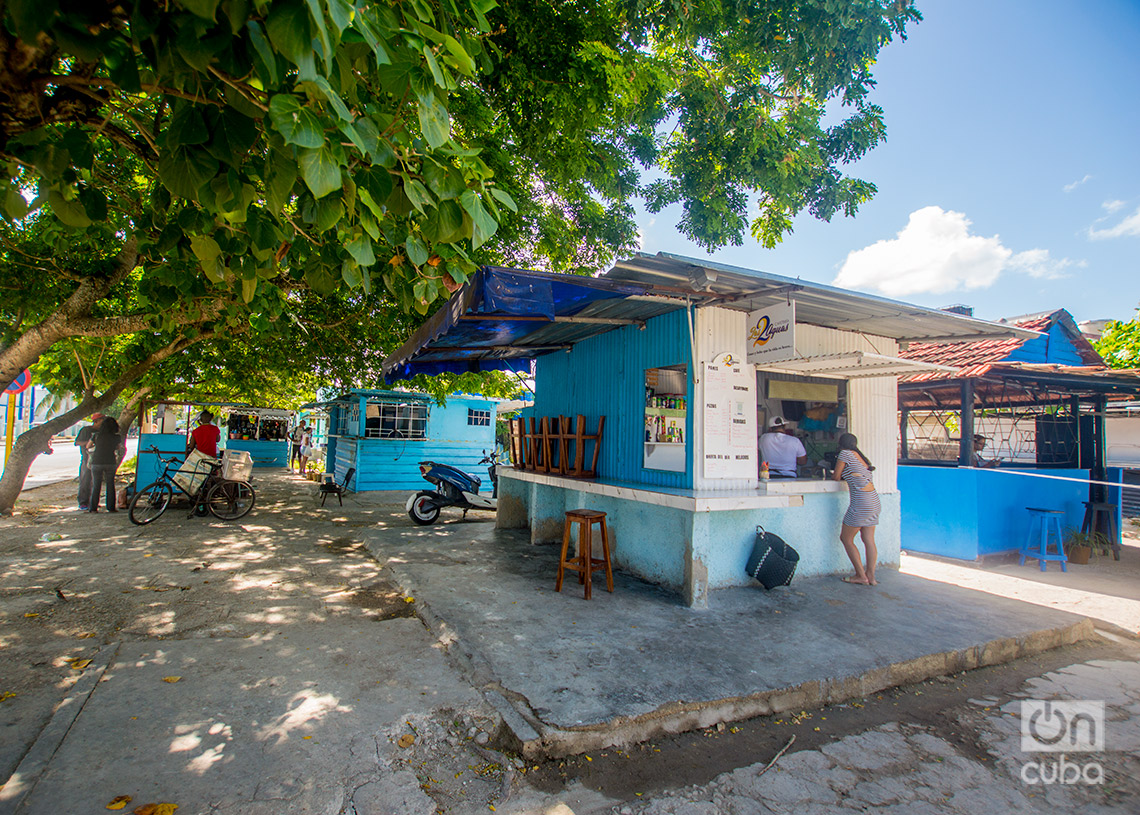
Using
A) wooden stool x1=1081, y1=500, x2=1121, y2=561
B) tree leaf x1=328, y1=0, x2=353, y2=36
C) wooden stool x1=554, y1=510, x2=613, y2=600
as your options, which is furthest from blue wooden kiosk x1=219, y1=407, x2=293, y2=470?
wooden stool x1=1081, y1=500, x2=1121, y2=561

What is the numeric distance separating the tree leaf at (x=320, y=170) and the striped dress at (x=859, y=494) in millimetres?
6340

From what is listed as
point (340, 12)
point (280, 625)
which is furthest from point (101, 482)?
point (340, 12)

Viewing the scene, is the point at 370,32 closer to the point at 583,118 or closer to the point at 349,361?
the point at 583,118

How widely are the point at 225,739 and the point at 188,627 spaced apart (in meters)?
2.07

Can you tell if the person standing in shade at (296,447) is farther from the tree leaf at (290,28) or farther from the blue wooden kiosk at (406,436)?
the tree leaf at (290,28)

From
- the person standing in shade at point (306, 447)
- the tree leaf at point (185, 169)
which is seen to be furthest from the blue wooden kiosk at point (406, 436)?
the tree leaf at point (185, 169)

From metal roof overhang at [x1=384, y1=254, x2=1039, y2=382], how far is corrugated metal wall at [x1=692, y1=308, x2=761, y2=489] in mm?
135

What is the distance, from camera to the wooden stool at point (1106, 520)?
9000 mm

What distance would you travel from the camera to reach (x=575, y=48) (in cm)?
555

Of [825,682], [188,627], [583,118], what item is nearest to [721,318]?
[583,118]

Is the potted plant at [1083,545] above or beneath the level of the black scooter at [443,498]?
beneath

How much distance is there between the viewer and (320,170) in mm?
1884

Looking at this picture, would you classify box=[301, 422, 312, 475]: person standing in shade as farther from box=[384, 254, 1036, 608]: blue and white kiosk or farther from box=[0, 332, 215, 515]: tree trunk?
box=[384, 254, 1036, 608]: blue and white kiosk

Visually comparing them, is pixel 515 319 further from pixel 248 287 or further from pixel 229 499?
pixel 229 499
